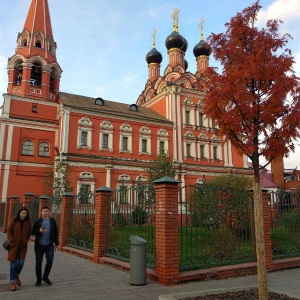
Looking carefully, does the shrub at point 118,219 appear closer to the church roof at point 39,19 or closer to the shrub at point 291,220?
the shrub at point 291,220

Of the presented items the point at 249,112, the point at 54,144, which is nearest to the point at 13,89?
the point at 54,144

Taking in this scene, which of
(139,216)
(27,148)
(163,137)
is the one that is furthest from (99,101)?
(139,216)

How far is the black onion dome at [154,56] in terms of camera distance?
45281mm

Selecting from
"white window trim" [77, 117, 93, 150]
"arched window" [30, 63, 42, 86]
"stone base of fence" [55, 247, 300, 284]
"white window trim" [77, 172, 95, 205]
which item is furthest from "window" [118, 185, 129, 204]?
"arched window" [30, 63, 42, 86]

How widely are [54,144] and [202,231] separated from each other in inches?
979

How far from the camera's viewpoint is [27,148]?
2969 cm

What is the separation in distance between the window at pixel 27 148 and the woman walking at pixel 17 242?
23.9 metres

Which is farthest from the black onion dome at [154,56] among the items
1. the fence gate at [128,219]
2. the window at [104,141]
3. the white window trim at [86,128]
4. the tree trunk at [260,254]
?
the tree trunk at [260,254]

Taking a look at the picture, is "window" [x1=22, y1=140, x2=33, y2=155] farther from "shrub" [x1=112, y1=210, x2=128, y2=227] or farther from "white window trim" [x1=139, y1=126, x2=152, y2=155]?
"shrub" [x1=112, y1=210, x2=128, y2=227]

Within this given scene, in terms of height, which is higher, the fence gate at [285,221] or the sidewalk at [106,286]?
the fence gate at [285,221]

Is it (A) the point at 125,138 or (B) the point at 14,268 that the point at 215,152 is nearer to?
(A) the point at 125,138

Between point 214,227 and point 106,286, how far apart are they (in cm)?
334

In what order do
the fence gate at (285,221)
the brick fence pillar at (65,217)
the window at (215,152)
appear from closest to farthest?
the fence gate at (285,221), the brick fence pillar at (65,217), the window at (215,152)

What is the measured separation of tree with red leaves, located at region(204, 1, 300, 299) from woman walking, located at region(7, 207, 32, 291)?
4.56m
